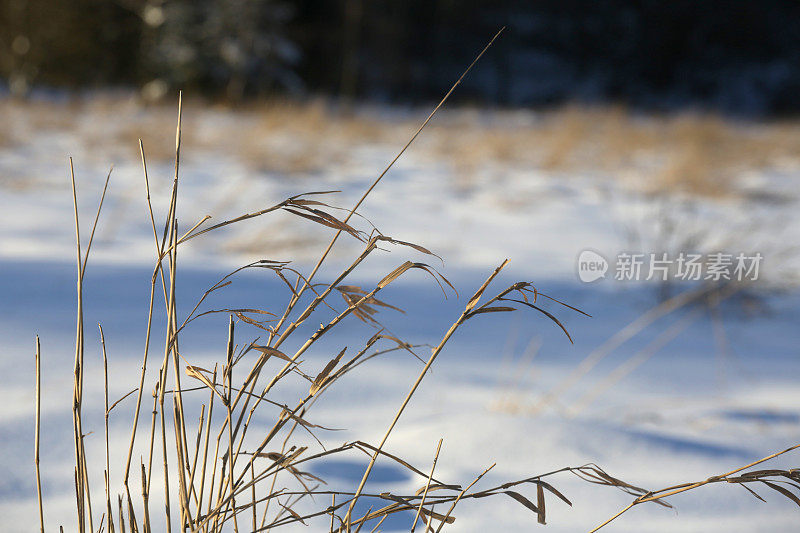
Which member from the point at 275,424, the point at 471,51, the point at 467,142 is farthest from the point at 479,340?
the point at 471,51

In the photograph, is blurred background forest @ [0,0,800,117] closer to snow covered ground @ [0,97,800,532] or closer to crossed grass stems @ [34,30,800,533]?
snow covered ground @ [0,97,800,532]

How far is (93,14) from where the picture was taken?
1202 centimetres

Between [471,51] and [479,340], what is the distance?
53.9ft

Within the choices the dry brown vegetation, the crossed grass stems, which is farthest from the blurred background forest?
the crossed grass stems

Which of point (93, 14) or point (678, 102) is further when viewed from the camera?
point (678, 102)

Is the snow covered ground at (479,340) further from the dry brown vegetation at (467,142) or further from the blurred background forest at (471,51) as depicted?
the blurred background forest at (471,51)

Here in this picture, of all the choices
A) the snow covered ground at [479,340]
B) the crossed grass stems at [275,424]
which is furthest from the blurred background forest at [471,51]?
the crossed grass stems at [275,424]

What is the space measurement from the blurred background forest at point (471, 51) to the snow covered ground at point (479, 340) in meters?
9.41

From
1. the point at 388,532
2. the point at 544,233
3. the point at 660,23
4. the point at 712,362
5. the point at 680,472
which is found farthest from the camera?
the point at 660,23

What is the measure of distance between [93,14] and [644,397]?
13.4 metres

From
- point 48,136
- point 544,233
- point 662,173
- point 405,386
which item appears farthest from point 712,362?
point 48,136

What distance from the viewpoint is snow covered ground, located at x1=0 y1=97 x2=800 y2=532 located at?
34.0 inches

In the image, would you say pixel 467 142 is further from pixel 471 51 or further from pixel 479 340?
pixel 471 51

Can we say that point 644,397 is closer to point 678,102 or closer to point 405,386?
point 405,386
